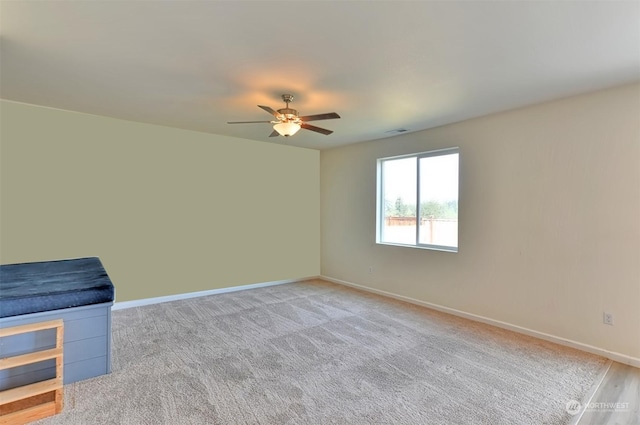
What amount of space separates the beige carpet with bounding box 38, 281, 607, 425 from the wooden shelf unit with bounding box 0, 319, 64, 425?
0.10 metres

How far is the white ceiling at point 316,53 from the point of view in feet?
6.17

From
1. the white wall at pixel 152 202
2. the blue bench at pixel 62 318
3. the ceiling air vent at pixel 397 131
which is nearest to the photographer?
the blue bench at pixel 62 318

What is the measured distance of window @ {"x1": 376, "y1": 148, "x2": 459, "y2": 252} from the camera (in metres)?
4.32

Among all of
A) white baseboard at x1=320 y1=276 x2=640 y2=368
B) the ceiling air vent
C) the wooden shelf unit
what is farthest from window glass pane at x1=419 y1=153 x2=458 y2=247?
the wooden shelf unit

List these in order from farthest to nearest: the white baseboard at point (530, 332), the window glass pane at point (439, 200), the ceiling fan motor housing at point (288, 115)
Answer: the window glass pane at point (439, 200), the ceiling fan motor housing at point (288, 115), the white baseboard at point (530, 332)

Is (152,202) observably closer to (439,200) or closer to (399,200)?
(399,200)

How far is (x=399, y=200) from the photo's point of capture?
508cm

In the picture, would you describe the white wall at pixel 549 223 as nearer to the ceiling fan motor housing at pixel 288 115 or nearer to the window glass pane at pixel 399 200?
the window glass pane at pixel 399 200

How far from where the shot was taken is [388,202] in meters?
5.29

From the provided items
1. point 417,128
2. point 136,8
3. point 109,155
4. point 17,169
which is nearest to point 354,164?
point 417,128

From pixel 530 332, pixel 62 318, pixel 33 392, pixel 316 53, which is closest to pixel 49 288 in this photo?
pixel 62 318

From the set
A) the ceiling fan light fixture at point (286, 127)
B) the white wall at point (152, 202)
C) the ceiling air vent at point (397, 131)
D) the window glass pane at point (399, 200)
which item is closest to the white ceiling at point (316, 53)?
the ceiling fan light fixture at point (286, 127)

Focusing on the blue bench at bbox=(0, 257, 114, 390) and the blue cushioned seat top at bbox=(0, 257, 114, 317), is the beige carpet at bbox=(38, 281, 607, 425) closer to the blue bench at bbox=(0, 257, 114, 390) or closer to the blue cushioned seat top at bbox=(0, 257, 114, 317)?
the blue bench at bbox=(0, 257, 114, 390)

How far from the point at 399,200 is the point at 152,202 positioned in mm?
3830
